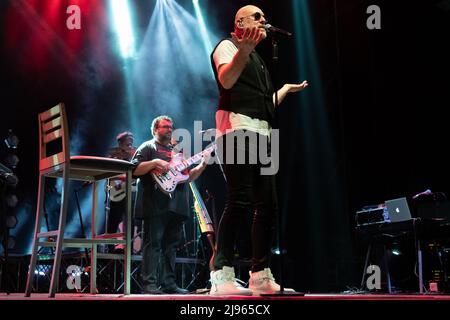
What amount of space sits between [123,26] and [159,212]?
432 cm

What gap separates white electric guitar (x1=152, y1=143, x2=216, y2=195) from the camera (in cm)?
455

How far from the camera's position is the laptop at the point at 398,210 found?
542cm

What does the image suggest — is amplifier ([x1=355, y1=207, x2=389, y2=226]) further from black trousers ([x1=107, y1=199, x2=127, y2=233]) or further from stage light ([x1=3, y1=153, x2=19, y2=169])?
stage light ([x1=3, y1=153, x2=19, y2=169])

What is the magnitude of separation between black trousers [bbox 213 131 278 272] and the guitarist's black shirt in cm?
183

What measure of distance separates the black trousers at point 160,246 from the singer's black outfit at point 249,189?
1.76 m

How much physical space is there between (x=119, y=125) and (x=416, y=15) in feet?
15.1

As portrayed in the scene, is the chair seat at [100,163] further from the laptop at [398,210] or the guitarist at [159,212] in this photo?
the laptop at [398,210]

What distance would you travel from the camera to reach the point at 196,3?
27.0 ft

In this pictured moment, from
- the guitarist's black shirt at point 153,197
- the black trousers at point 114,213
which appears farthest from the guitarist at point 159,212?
the black trousers at point 114,213

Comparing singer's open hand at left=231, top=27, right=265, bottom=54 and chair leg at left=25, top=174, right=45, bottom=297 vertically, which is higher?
singer's open hand at left=231, top=27, right=265, bottom=54

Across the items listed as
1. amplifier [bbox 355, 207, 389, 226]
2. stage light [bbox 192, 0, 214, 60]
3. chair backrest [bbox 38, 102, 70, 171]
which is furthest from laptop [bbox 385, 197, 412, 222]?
stage light [bbox 192, 0, 214, 60]

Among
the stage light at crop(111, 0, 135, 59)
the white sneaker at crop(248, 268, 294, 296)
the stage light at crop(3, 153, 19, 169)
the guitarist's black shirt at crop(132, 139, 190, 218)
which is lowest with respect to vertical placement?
the white sneaker at crop(248, 268, 294, 296)

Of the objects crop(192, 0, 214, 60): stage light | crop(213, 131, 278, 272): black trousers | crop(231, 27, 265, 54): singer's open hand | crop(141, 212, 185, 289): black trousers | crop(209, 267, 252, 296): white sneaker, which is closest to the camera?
crop(231, 27, 265, 54): singer's open hand

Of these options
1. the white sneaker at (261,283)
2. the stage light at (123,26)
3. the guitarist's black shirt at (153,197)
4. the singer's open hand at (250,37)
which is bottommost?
the white sneaker at (261,283)
